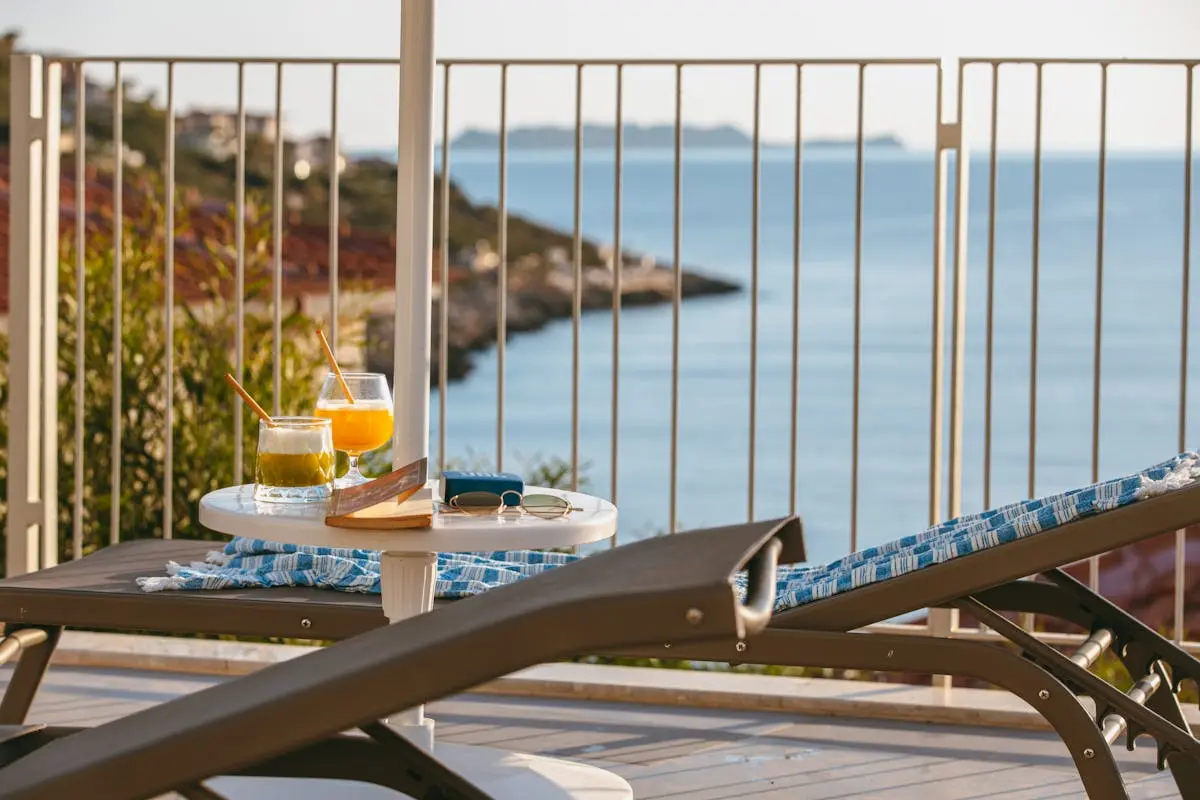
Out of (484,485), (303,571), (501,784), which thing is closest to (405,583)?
(484,485)

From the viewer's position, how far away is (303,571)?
2.39 meters

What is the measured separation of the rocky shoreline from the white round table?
7.62 metres

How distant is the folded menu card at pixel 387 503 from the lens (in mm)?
1953

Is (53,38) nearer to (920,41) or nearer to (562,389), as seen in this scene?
(562,389)

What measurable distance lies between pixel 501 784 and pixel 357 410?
0.70 meters

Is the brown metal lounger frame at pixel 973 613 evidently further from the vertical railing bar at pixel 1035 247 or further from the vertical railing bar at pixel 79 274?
the vertical railing bar at pixel 79 274

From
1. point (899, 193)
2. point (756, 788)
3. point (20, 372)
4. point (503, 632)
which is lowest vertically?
point (756, 788)

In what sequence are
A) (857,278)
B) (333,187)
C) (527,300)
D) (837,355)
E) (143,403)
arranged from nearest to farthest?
1. (857,278)
2. (333,187)
3. (143,403)
4. (837,355)
5. (527,300)

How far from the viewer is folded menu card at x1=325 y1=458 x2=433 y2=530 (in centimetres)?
195

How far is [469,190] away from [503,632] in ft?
54.1

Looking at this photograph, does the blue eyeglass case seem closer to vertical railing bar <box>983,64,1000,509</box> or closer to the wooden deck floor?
the wooden deck floor

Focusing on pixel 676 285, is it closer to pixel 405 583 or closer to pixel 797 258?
pixel 797 258

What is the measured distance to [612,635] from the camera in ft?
4.08

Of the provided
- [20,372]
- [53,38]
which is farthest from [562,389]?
[20,372]
